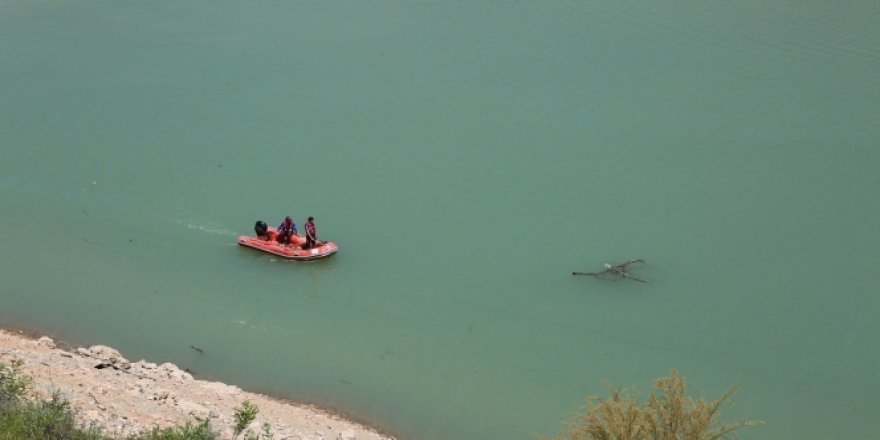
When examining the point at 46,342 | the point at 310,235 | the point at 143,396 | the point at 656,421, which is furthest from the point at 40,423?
the point at 310,235

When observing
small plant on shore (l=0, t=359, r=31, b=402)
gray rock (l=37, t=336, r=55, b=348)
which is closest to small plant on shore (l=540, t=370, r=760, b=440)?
small plant on shore (l=0, t=359, r=31, b=402)

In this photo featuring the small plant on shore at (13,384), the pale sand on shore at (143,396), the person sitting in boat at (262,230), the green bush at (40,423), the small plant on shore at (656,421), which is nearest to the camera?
the green bush at (40,423)

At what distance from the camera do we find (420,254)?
49.4ft

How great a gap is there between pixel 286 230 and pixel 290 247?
11.3 inches

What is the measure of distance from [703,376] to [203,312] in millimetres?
7490

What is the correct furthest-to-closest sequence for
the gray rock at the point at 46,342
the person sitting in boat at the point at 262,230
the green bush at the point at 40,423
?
the person sitting in boat at the point at 262,230 → the gray rock at the point at 46,342 → the green bush at the point at 40,423

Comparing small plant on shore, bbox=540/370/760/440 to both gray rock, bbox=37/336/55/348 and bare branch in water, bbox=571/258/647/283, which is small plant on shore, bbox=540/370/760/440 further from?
gray rock, bbox=37/336/55/348

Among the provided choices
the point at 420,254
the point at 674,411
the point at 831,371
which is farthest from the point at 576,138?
the point at 674,411

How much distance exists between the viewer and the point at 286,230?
49.8 ft

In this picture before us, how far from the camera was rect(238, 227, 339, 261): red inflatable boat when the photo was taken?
588 inches

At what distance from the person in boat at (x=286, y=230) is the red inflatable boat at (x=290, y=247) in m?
0.07

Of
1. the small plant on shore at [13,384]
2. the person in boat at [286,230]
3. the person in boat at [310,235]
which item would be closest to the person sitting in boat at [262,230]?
the person in boat at [286,230]

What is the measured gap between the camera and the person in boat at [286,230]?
15156 millimetres

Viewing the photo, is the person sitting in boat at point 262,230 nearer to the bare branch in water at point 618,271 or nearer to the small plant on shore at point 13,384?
the bare branch in water at point 618,271
